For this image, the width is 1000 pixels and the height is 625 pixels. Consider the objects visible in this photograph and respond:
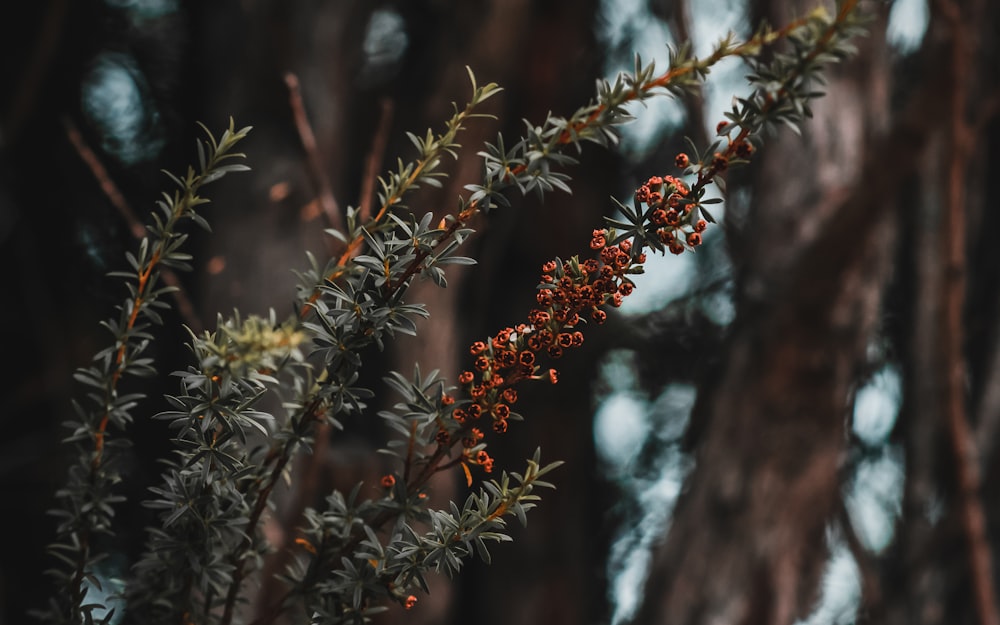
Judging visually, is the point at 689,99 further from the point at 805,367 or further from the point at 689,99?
the point at 805,367

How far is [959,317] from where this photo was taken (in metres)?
1.90

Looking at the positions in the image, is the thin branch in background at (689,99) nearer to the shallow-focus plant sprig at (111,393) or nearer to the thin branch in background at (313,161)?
the thin branch in background at (313,161)

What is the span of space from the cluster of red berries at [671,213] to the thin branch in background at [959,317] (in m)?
1.36

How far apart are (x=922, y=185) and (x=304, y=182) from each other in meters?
1.72

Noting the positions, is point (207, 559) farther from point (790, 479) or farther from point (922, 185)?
point (922, 185)

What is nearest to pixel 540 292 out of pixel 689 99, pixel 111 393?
pixel 111 393

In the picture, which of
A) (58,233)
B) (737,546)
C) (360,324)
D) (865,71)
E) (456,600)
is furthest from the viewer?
(456,600)

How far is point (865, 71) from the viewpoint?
2.42 meters

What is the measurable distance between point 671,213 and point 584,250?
2.65 meters

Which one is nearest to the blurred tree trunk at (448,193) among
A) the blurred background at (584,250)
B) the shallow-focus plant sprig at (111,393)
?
the blurred background at (584,250)

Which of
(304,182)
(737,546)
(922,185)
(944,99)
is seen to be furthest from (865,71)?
(304,182)

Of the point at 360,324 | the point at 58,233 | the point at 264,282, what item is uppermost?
the point at 58,233

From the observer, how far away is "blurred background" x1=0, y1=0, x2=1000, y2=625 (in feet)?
6.37

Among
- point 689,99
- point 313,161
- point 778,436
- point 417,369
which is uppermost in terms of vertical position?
point 689,99
